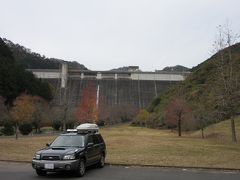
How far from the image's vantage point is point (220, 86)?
33.8 meters

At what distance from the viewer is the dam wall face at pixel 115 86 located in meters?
121

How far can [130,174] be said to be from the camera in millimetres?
15031

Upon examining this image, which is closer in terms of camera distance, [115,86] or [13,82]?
[13,82]

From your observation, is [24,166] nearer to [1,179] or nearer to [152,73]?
[1,179]

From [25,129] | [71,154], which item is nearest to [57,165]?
[71,154]

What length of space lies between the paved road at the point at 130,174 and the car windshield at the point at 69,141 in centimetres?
107

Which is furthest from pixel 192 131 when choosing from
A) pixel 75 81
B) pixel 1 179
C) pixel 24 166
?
pixel 75 81

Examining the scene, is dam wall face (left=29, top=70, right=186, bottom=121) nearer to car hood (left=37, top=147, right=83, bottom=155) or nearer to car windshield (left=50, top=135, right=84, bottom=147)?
car windshield (left=50, top=135, right=84, bottom=147)

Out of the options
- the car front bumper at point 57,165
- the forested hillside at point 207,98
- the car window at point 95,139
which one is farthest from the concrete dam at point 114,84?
the car front bumper at point 57,165

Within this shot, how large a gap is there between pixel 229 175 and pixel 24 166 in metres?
7.97

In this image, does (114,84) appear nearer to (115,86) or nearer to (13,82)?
(115,86)

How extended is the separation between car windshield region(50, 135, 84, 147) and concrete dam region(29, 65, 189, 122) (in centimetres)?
9946

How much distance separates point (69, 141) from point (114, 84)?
123060 mm

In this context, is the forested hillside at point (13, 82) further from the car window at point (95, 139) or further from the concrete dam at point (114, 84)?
the car window at point (95, 139)
